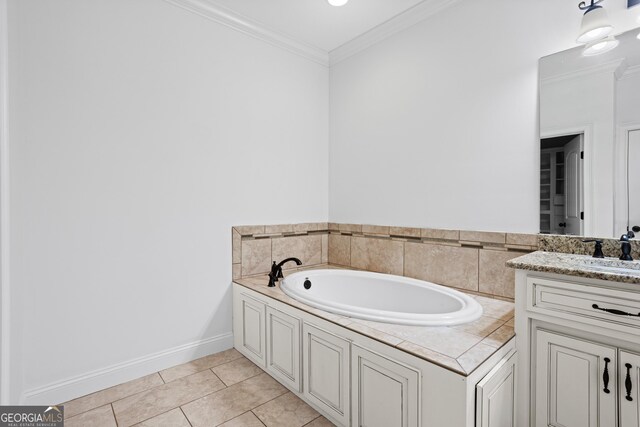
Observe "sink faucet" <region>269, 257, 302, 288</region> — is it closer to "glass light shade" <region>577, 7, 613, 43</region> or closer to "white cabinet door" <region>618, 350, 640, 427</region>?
"white cabinet door" <region>618, 350, 640, 427</region>

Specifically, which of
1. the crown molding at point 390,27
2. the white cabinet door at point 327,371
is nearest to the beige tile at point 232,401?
the white cabinet door at point 327,371

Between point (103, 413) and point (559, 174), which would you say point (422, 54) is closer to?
point (559, 174)

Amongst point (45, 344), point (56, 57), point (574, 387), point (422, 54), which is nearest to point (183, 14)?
point (56, 57)

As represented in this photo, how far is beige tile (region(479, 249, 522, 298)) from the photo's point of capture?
78.9 inches

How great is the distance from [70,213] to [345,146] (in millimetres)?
2282

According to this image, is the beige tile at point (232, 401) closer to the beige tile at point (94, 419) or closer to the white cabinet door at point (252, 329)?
the white cabinet door at point (252, 329)

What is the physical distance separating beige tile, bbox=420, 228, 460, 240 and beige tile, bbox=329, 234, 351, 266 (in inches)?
32.6

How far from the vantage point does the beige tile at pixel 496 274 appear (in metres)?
2.00

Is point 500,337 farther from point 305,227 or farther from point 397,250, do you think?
point 305,227

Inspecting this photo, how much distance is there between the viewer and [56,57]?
181 cm

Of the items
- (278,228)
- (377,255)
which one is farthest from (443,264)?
(278,228)

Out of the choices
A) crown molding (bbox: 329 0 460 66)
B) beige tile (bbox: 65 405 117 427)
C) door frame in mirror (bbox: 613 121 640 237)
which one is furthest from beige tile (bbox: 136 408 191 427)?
crown molding (bbox: 329 0 460 66)

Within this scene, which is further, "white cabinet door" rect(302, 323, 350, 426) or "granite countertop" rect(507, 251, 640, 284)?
"white cabinet door" rect(302, 323, 350, 426)

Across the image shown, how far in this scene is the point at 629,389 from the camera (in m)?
1.18
